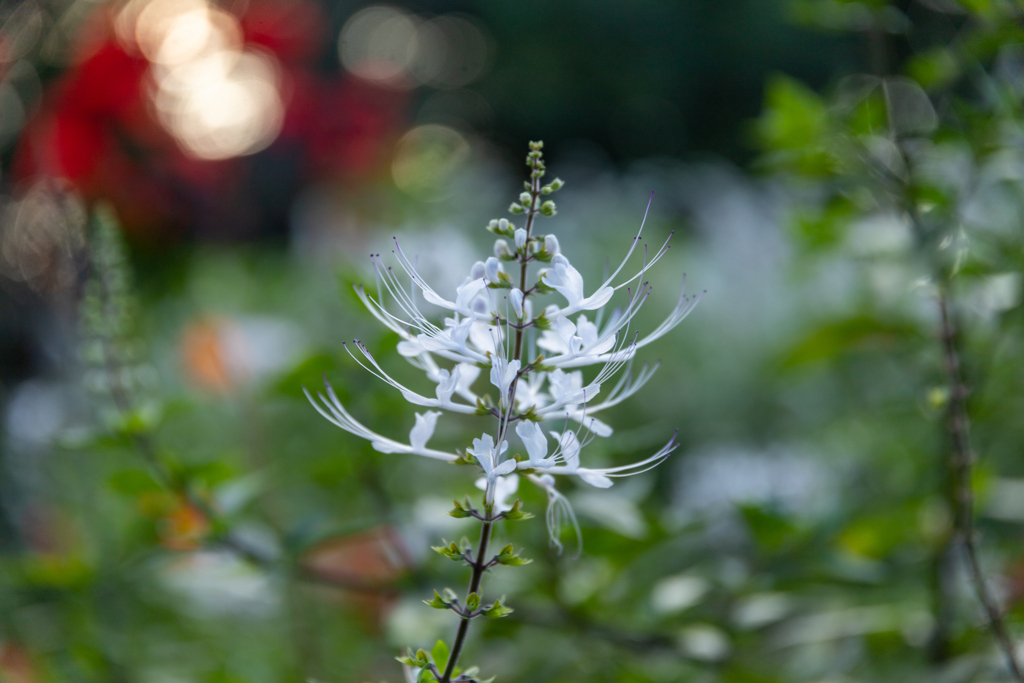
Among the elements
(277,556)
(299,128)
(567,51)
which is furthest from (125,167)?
(567,51)

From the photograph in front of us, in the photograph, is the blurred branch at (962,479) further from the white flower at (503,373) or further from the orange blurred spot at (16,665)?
the orange blurred spot at (16,665)

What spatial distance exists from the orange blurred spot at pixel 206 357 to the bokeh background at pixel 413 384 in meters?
0.01

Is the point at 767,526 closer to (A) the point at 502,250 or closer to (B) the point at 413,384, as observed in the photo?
(A) the point at 502,250

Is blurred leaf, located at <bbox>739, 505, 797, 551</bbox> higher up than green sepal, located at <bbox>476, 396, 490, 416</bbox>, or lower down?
lower down

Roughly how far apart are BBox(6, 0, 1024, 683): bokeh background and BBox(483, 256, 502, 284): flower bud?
0.34 m

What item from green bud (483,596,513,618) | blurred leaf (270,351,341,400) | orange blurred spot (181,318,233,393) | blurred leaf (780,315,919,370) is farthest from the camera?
orange blurred spot (181,318,233,393)

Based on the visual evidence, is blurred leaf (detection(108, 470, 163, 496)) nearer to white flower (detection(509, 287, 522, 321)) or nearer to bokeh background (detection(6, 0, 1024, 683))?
bokeh background (detection(6, 0, 1024, 683))

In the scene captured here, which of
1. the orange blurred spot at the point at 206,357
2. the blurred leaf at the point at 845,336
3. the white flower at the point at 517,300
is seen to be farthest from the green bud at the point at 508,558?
the orange blurred spot at the point at 206,357

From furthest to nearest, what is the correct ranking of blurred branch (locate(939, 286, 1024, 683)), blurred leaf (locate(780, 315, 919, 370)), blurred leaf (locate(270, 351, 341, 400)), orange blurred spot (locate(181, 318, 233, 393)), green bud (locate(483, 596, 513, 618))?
orange blurred spot (locate(181, 318, 233, 393)), blurred leaf (locate(780, 315, 919, 370)), blurred leaf (locate(270, 351, 341, 400)), blurred branch (locate(939, 286, 1024, 683)), green bud (locate(483, 596, 513, 618))

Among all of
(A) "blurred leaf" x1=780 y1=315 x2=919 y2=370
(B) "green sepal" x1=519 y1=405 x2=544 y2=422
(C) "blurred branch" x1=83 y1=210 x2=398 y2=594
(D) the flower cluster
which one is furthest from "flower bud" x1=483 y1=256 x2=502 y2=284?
(A) "blurred leaf" x1=780 y1=315 x2=919 y2=370

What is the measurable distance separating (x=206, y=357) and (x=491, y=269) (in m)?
1.57

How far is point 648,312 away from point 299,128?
153 cm

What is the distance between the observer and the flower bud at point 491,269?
554 mm

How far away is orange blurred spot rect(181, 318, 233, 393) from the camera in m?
1.86
